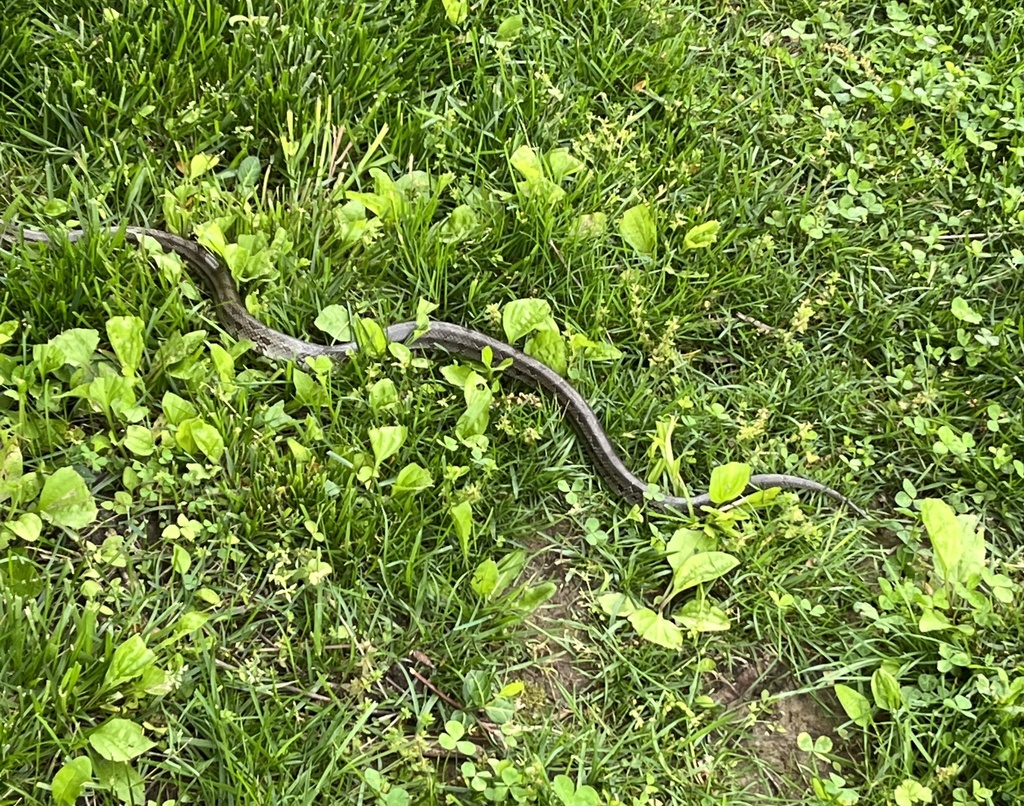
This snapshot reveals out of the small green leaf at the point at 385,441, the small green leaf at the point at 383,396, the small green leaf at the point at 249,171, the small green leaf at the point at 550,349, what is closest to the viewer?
the small green leaf at the point at 385,441

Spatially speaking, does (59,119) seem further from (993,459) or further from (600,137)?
(993,459)

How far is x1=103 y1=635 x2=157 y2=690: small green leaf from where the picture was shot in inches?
86.0

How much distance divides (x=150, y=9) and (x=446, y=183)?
1158mm

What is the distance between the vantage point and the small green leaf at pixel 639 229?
324 centimetres

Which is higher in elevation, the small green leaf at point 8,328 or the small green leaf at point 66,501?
the small green leaf at point 8,328

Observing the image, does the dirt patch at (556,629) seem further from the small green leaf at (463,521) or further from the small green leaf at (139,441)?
the small green leaf at (139,441)

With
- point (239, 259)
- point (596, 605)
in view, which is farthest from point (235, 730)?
point (239, 259)

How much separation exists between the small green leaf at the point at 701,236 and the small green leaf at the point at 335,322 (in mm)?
1184

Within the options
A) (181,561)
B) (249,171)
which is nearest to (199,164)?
(249,171)

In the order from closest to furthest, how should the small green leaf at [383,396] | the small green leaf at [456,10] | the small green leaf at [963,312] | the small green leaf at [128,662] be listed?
the small green leaf at [128,662]
the small green leaf at [383,396]
the small green leaf at [963,312]
the small green leaf at [456,10]

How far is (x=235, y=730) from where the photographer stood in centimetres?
223

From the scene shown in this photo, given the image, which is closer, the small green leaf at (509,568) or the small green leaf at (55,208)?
the small green leaf at (509,568)

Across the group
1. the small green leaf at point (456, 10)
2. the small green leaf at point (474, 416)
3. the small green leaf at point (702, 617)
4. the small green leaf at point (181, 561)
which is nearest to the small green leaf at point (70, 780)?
the small green leaf at point (181, 561)

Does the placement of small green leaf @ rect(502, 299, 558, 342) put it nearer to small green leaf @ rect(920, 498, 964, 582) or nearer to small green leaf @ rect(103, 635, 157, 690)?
small green leaf @ rect(920, 498, 964, 582)
